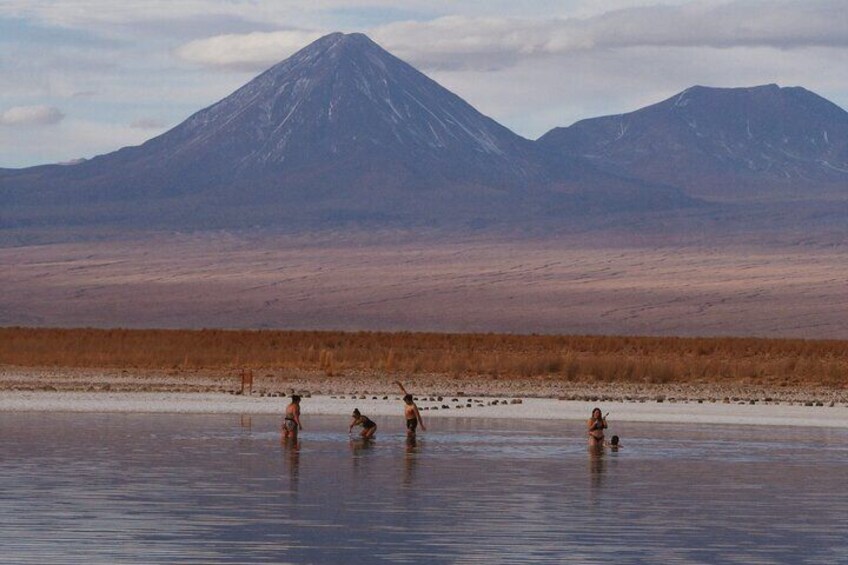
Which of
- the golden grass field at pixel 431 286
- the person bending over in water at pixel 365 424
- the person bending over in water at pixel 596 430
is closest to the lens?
the person bending over in water at pixel 596 430

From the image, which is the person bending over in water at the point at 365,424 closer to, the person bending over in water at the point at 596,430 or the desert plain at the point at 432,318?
the person bending over in water at the point at 596,430

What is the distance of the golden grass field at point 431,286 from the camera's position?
120188 mm

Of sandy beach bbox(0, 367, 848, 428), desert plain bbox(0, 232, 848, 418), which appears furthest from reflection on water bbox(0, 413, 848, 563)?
desert plain bbox(0, 232, 848, 418)

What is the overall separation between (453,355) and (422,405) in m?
19.9

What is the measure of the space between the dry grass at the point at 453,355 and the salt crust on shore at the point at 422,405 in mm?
9436

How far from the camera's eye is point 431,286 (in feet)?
458

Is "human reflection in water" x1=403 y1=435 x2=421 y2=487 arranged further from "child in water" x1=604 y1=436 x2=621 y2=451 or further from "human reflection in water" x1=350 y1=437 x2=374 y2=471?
"child in water" x1=604 y1=436 x2=621 y2=451

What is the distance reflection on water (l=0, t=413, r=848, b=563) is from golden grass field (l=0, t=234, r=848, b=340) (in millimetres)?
80741

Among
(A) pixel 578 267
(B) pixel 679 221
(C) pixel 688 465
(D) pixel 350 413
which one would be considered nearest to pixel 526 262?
A: (A) pixel 578 267

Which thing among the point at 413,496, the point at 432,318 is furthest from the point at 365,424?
the point at 432,318

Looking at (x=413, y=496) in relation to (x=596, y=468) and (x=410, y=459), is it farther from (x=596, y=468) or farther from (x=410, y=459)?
(x=410, y=459)

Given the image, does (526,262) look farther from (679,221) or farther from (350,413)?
(350,413)

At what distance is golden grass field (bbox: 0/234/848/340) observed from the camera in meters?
120

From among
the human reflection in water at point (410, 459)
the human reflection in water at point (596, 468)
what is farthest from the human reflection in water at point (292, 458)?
the human reflection in water at point (596, 468)
